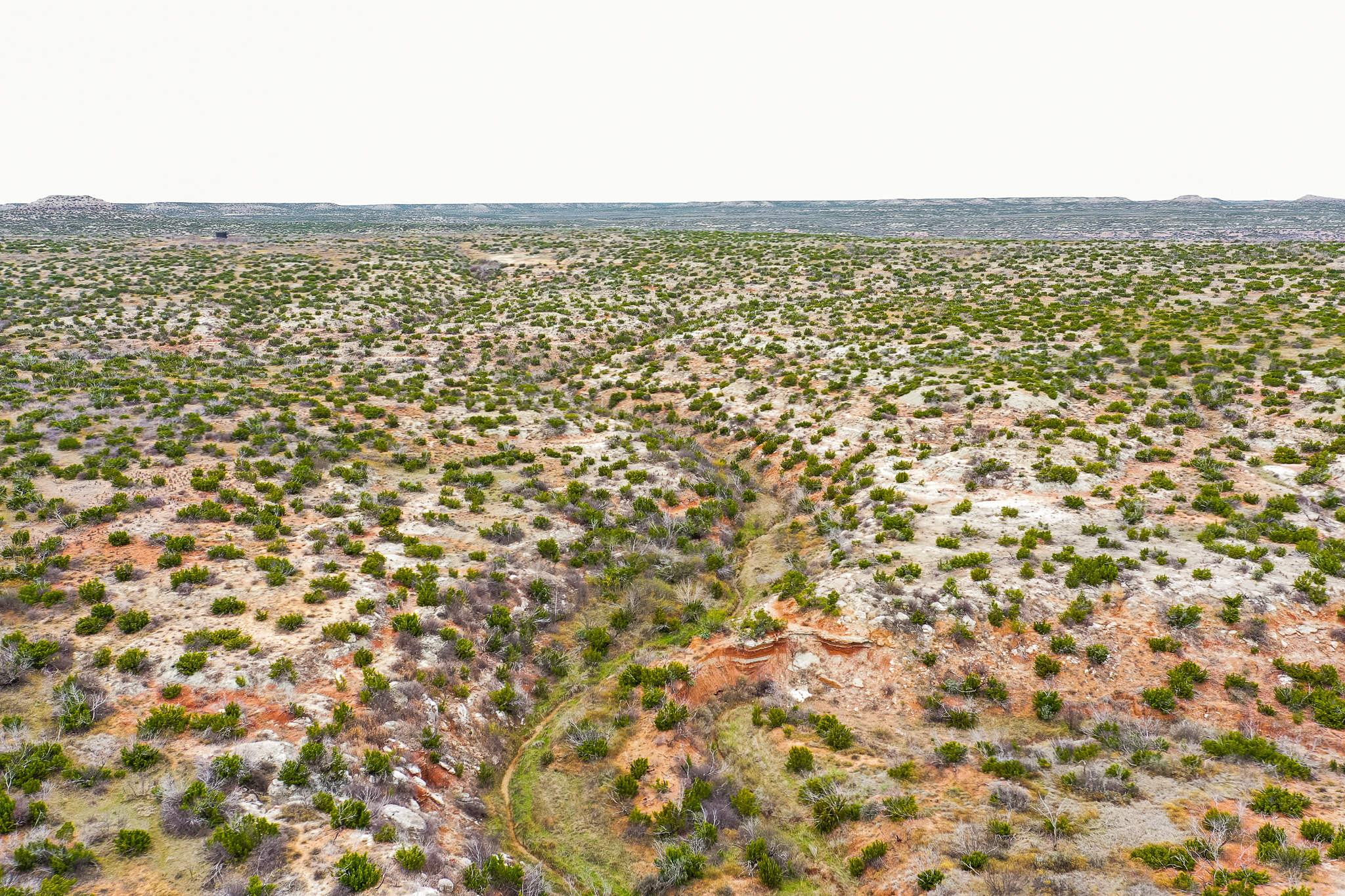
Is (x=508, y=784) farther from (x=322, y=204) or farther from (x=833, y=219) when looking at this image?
(x=322, y=204)

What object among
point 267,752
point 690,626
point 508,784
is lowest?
point 508,784

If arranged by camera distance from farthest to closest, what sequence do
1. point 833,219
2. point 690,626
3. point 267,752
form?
point 833,219
point 690,626
point 267,752

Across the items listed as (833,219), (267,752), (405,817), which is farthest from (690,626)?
(833,219)

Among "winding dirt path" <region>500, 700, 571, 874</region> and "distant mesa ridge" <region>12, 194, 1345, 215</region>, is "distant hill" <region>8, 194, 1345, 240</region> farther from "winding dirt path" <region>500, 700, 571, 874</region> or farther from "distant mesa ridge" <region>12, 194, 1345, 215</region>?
"winding dirt path" <region>500, 700, 571, 874</region>

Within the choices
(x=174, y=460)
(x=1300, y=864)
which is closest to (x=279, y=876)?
(x=1300, y=864)

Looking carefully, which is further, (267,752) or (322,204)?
(322,204)

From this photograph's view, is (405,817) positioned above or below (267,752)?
below

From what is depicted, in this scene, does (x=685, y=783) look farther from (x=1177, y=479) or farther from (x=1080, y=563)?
(x=1177, y=479)

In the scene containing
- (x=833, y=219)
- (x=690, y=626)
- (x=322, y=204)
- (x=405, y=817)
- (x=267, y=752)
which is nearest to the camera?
(x=405, y=817)
